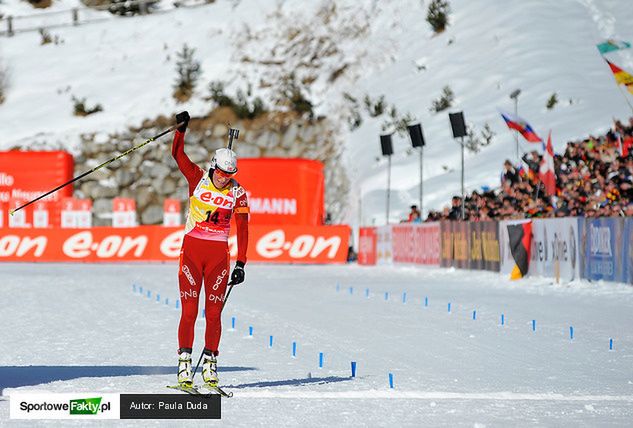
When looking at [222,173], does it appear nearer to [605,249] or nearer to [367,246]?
[605,249]

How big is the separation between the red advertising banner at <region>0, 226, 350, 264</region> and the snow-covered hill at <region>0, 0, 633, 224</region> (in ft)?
18.4

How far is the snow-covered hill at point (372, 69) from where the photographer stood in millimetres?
47281

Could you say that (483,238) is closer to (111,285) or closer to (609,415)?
(111,285)

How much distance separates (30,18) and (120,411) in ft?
219

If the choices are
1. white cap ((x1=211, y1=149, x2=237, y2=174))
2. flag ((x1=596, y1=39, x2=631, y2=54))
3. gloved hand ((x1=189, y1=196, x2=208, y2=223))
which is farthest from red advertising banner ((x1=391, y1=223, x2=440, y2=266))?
white cap ((x1=211, y1=149, x2=237, y2=174))

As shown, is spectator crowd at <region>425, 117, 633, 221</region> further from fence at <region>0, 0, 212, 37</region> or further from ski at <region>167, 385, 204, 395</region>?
fence at <region>0, 0, 212, 37</region>

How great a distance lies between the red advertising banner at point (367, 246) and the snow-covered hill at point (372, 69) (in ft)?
13.8

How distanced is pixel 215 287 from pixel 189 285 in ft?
0.68

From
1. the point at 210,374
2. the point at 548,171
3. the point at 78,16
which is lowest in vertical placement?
the point at 210,374

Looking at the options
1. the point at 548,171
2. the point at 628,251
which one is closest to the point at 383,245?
the point at 548,171

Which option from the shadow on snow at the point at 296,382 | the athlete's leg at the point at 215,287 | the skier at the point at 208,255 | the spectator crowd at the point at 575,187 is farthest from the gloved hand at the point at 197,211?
the spectator crowd at the point at 575,187

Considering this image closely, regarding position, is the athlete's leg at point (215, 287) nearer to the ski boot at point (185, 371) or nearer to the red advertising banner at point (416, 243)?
the ski boot at point (185, 371)

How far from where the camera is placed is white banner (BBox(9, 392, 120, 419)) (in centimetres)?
762

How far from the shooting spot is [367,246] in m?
39.6
